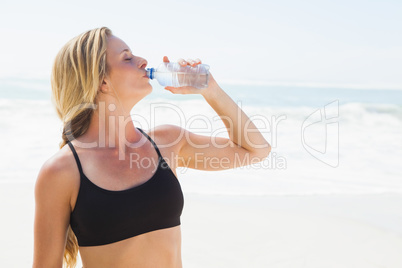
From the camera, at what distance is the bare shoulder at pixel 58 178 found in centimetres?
181

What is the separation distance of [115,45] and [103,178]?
66 centimetres

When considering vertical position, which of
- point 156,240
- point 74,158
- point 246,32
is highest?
point 246,32

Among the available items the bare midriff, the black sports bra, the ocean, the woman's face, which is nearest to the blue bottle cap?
the woman's face

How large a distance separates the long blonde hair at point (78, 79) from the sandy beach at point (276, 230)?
2.50 m

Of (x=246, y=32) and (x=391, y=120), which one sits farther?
(x=246, y=32)

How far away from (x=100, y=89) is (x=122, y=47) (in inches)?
9.5

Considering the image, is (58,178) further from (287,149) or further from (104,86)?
(287,149)

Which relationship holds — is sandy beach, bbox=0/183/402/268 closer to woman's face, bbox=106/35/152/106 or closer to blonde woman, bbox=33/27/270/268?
blonde woman, bbox=33/27/270/268

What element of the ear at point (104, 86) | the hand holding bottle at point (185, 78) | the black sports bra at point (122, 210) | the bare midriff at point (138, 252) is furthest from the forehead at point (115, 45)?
the bare midriff at point (138, 252)

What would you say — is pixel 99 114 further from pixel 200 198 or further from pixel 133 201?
pixel 200 198

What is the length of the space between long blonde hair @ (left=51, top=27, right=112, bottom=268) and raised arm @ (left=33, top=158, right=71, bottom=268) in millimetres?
142

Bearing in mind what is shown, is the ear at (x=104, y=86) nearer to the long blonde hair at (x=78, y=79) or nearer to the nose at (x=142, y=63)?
the long blonde hair at (x=78, y=79)

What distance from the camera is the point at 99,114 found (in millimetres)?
→ 2137

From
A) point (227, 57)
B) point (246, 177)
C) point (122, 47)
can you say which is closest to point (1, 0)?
point (227, 57)
